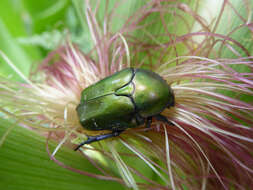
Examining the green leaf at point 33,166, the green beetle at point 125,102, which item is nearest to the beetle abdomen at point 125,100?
the green beetle at point 125,102

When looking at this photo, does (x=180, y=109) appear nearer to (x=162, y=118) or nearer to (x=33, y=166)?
(x=162, y=118)

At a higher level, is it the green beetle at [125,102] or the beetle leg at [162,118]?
the green beetle at [125,102]

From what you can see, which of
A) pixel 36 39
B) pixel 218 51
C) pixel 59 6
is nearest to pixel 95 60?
pixel 218 51

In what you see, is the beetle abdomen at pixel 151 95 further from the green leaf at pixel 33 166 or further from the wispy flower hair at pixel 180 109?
the green leaf at pixel 33 166

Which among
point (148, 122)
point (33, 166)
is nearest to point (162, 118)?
point (148, 122)

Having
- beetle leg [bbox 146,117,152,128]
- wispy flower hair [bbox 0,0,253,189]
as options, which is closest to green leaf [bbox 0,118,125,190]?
wispy flower hair [bbox 0,0,253,189]

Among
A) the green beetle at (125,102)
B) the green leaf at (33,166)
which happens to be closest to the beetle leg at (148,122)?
the green beetle at (125,102)

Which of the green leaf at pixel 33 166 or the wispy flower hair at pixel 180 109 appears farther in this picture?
the wispy flower hair at pixel 180 109
